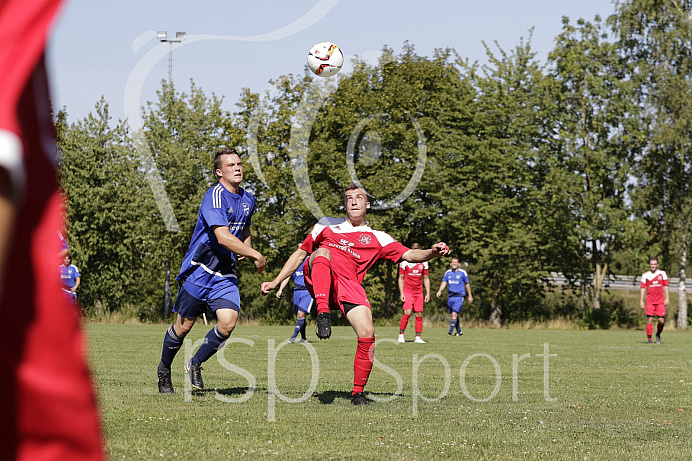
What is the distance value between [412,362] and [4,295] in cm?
1284

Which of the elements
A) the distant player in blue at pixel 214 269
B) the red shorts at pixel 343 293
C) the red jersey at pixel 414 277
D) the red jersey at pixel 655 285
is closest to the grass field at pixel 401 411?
the distant player in blue at pixel 214 269

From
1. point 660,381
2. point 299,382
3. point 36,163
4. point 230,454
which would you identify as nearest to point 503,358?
point 660,381

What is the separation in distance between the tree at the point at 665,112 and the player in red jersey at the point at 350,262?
107 ft

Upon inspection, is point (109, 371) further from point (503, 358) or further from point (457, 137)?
point (457, 137)

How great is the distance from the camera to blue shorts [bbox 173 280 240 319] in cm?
820

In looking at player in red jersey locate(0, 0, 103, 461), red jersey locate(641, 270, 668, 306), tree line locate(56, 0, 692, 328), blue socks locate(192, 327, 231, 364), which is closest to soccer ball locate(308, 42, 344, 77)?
blue socks locate(192, 327, 231, 364)

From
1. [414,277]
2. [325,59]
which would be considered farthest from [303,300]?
[325,59]

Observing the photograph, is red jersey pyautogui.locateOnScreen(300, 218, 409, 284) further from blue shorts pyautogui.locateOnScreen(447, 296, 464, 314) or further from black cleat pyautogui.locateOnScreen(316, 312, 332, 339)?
blue shorts pyautogui.locateOnScreen(447, 296, 464, 314)

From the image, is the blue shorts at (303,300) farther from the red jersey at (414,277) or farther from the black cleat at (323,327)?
the black cleat at (323,327)

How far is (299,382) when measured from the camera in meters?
9.84

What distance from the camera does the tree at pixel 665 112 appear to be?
38188 mm

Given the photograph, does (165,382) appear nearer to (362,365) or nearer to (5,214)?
(362,365)

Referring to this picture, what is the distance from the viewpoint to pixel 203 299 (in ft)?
27.0

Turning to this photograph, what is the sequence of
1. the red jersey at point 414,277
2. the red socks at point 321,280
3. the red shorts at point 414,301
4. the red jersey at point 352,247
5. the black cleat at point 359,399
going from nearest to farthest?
1. the black cleat at point 359,399
2. the red socks at point 321,280
3. the red jersey at point 352,247
4. the red shorts at point 414,301
5. the red jersey at point 414,277
